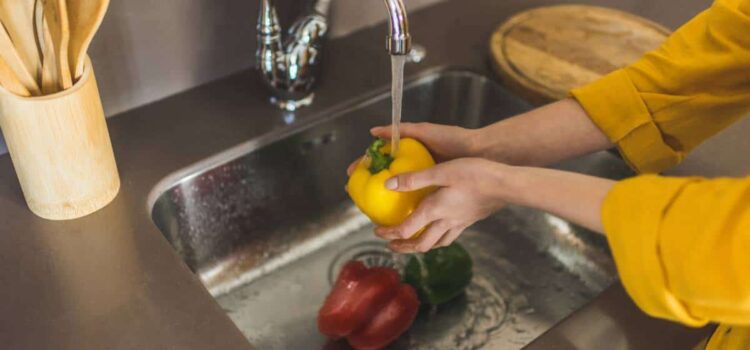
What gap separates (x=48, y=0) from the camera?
650 mm

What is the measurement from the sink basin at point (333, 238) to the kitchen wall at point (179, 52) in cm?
14

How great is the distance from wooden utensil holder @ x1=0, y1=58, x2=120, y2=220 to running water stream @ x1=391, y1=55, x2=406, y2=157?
28 cm

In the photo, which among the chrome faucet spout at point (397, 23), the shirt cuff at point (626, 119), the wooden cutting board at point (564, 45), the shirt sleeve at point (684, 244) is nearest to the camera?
the shirt sleeve at point (684, 244)

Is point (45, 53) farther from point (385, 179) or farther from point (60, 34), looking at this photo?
point (385, 179)

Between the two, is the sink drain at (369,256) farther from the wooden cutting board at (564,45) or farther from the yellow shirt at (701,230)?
the yellow shirt at (701,230)

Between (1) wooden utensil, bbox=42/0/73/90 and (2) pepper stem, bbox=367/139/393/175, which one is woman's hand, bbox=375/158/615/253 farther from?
(1) wooden utensil, bbox=42/0/73/90

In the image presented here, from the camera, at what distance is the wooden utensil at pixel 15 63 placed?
0.63 m

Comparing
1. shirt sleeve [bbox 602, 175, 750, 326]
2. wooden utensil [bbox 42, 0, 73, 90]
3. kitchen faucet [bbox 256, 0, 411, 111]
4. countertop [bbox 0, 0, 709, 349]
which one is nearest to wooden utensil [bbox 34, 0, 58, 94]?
wooden utensil [bbox 42, 0, 73, 90]

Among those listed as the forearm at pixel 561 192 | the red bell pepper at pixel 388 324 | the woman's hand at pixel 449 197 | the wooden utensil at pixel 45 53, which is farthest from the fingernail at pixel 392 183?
the wooden utensil at pixel 45 53

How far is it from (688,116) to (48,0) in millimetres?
602

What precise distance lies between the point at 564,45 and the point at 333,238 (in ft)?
1.36

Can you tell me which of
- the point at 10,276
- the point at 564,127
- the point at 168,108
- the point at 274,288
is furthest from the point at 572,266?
the point at 10,276

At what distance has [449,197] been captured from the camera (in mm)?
647

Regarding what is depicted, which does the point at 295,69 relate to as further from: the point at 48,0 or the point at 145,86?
the point at 48,0
